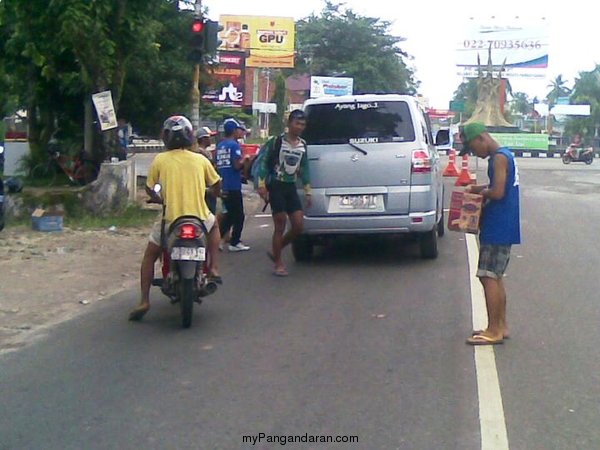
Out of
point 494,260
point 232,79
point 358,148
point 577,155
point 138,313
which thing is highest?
point 232,79

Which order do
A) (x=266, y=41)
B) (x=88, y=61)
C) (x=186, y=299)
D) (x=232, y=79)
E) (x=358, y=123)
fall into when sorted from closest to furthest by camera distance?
1. (x=186, y=299)
2. (x=358, y=123)
3. (x=88, y=61)
4. (x=232, y=79)
5. (x=266, y=41)

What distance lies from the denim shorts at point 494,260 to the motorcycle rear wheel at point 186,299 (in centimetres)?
237

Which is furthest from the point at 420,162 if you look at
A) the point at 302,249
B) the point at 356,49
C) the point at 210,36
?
the point at 356,49

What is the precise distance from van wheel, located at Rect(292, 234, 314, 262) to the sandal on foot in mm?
3160

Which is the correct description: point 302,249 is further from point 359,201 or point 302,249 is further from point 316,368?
point 316,368

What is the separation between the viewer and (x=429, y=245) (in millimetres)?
11031

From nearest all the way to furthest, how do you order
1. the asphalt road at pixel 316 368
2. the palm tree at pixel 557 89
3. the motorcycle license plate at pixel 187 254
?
the asphalt road at pixel 316 368 < the motorcycle license plate at pixel 187 254 < the palm tree at pixel 557 89

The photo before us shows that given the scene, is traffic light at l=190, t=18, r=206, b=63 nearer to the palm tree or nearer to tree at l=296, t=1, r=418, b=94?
tree at l=296, t=1, r=418, b=94

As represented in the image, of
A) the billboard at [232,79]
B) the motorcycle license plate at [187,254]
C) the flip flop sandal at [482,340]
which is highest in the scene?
the billboard at [232,79]

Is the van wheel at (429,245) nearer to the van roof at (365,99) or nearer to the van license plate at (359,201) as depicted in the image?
the van license plate at (359,201)

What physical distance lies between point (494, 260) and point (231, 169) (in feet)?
18.4

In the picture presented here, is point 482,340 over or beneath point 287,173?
beneath

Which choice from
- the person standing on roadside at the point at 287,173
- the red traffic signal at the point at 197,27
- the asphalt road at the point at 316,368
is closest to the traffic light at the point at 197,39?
the red traffic signal at the point at 197,27

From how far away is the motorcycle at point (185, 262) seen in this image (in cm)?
746
